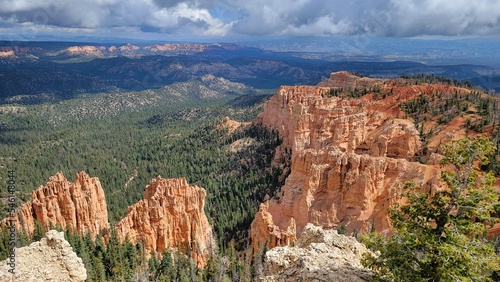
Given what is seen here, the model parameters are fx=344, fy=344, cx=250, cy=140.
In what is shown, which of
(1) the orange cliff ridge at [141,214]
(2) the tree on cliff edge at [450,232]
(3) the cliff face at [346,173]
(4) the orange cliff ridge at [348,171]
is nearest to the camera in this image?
(2) the tree on cliff edge at [450,232]

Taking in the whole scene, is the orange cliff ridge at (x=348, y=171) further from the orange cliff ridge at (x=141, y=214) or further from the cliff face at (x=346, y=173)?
the orange cliff ridge at (x=141, y=214)

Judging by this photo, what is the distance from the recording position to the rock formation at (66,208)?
41.0 metres

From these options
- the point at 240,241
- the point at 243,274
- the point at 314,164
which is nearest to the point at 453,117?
the point at 314,164

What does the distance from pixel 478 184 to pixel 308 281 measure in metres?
6.60

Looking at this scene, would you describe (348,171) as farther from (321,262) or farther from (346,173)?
(321,262)

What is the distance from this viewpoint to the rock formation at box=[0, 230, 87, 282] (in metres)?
17.3

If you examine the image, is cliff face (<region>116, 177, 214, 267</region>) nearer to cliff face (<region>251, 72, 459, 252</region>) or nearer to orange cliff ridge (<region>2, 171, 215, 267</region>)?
orange cliff ridge (<region>2, 171, 215, 267</region>)

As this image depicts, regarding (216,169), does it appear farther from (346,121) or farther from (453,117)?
(453,117)

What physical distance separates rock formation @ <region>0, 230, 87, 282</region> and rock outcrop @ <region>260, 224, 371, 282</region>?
11283mm

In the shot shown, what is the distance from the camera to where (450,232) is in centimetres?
998

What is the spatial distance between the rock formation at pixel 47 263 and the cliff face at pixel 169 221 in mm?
22346

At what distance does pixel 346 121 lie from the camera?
59.8m

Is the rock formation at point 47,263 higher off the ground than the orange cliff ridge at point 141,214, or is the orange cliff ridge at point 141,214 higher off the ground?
the rock formation at point 47,263

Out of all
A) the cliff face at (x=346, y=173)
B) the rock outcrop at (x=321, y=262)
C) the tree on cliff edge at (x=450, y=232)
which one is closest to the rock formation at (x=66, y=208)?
the cliff face at (x=346, y=173)
